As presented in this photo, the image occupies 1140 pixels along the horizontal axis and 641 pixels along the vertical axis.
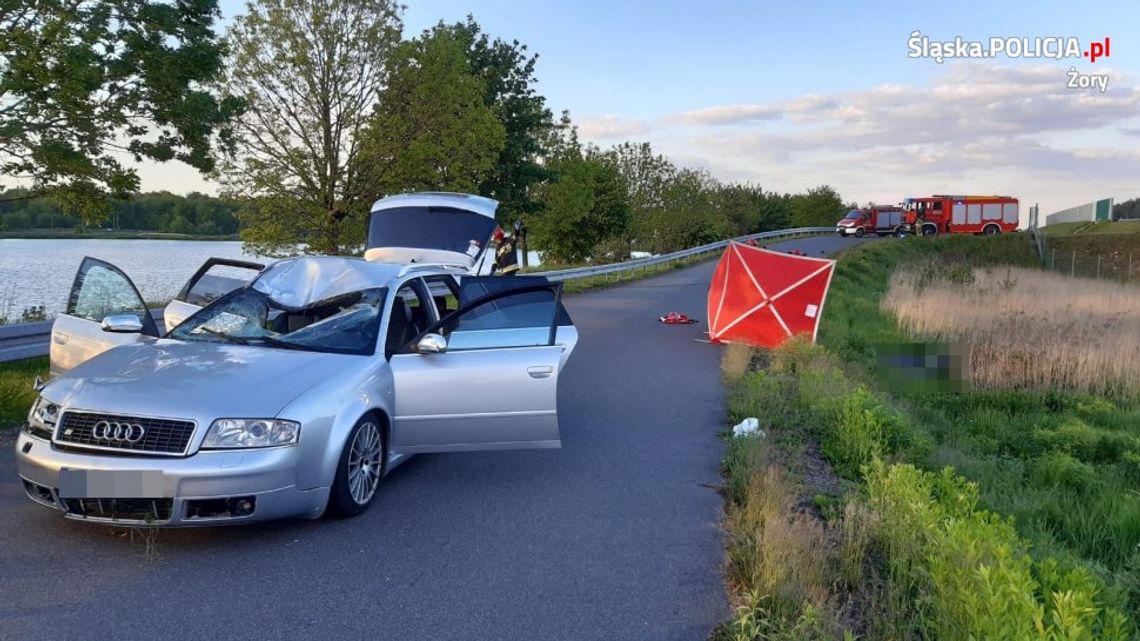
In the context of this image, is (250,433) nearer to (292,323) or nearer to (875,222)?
(292,323)

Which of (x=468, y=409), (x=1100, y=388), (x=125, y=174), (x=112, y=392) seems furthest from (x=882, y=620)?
(x=125, y=174)

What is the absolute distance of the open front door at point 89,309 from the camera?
700 cm

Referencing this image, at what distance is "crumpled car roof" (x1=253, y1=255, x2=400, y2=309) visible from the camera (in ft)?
22.2

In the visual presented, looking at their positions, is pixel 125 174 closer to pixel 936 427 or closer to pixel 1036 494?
pixel 936 427

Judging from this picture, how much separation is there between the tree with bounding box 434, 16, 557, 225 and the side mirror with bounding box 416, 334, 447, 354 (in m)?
33.4

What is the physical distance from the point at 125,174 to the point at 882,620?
16.5 m

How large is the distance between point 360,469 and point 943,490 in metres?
3.69

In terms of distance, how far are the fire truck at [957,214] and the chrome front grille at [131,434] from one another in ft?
177

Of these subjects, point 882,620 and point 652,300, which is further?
point 652,300

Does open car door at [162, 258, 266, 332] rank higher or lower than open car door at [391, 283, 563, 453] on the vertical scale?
higher

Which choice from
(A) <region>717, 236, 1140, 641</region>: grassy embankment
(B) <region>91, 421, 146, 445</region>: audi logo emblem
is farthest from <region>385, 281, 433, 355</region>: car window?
(A) <region>717, 236, 1140, 641</region>: grassy embankment

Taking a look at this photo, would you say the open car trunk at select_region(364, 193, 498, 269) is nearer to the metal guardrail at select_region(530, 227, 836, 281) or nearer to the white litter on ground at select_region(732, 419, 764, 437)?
the metal guardrail at select_region(530, 227, 836, 281)

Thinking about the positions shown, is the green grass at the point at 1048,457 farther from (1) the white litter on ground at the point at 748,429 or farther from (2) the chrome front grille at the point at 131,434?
(2) the chrome front grille at the point at 131,434

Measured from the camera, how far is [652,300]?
70.9 feet
